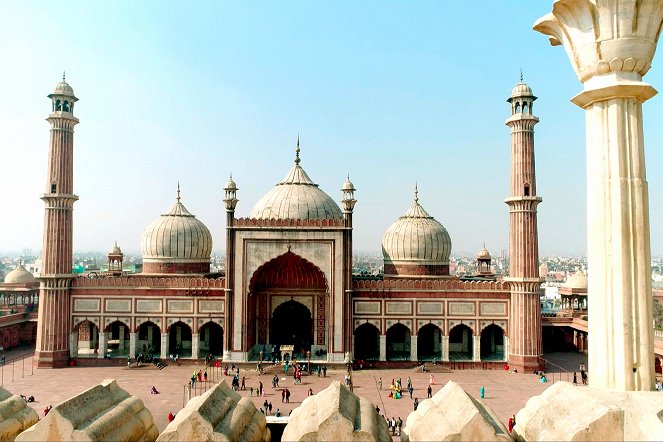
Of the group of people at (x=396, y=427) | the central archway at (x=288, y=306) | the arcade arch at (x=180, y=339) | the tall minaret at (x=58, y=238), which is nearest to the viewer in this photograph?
the group of people at (x=396, y=427)

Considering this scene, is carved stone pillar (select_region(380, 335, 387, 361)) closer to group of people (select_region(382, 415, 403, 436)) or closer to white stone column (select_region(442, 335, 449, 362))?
white stone column (select_region(442, 335, 449, 362))

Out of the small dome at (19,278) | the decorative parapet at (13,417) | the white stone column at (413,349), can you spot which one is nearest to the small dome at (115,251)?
the small dome at (19,278)

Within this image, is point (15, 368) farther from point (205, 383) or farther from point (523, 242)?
point (523, 242)

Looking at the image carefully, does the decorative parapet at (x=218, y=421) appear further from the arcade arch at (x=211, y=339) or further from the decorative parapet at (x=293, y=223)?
the arcade arch at (x=211, y=339)

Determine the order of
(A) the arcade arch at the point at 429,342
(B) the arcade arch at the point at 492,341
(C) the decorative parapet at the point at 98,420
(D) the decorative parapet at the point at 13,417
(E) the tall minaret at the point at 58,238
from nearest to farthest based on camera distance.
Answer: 1. (C) the decorative parapet at the point at 98,420
2. (D) the decorative parapet at the point at 13,417
3. (E) the tall minaret at the point at 58,238
4. (A) the arcade arch at the point at 429,342
5. (B) the arcade arch at the point at 492,341

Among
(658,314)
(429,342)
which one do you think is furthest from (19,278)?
(658,314)

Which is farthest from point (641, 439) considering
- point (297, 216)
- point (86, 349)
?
point (86, 349)
